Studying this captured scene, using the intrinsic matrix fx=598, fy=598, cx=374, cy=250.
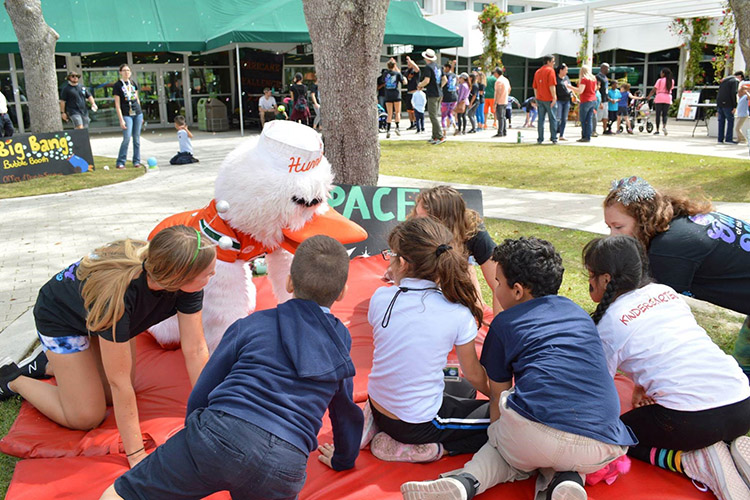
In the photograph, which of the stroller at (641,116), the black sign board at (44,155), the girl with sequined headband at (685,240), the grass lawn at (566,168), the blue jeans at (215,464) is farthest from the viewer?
the stroller at (641,116)

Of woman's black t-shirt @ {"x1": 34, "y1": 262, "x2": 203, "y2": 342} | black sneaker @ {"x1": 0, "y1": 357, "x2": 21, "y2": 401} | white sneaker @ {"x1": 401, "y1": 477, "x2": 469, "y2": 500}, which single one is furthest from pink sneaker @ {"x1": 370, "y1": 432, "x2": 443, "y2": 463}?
black sneaker @ {"x1": 0, "y1": 357, "x2": 21, "y2": 401}

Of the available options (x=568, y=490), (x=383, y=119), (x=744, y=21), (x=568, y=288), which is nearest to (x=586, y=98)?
(x=744, y=21)

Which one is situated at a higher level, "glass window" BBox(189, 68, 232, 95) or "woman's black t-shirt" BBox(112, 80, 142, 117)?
"glass window" BBox(189, 68, 232, 95)

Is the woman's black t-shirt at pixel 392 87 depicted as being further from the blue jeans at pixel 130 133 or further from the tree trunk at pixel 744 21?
the tree trunk at pixel 744 21

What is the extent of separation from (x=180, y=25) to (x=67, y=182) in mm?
9848

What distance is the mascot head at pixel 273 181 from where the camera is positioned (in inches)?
136

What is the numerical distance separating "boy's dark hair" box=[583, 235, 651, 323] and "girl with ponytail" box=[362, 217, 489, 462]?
1.84 feet

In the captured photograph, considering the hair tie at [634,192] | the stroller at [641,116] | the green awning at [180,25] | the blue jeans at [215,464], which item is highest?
the green awning at [180,25]

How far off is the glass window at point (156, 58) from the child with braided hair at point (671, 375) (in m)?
21.4

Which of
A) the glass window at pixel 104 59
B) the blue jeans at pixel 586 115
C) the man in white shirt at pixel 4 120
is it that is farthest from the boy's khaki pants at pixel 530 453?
the glass window at pixel 104 59

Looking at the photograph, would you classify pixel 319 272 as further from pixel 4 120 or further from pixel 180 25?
pixel 180 25

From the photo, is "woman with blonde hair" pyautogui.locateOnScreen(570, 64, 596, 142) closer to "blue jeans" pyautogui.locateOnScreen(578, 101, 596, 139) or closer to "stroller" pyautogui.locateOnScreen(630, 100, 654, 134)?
"blue jeans" pyautogui.locateOnScreen(578, 101, 596, 139)

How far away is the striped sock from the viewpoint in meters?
2.62

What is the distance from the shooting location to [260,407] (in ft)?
6.75
